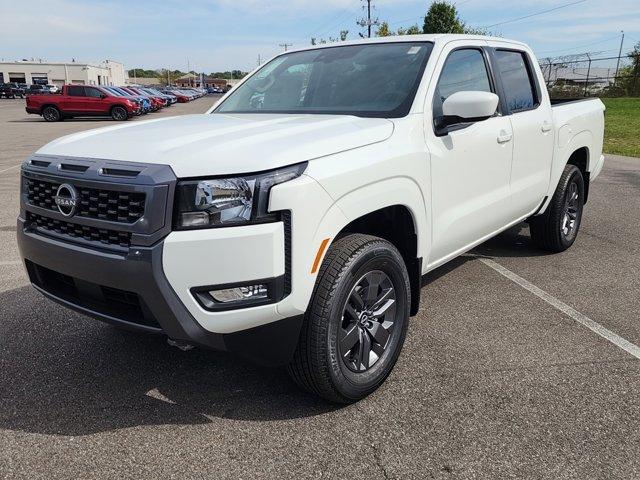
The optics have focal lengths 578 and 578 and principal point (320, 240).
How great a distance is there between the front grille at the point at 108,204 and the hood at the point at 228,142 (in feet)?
0.53

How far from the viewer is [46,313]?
4117 millimetres

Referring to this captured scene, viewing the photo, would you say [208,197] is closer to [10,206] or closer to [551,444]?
[551,444]

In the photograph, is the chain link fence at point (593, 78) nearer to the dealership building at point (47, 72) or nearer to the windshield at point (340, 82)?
the windshield at point (340, 82)

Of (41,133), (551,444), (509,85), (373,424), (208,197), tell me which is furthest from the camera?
(41,133)

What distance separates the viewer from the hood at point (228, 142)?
7.77 feet

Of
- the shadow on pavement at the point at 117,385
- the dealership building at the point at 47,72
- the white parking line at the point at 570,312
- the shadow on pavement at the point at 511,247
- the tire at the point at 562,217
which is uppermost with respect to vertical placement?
the dealership building at the point at 47,72

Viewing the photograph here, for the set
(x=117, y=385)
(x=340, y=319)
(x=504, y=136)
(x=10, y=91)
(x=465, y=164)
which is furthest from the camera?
(x=10, y=91)

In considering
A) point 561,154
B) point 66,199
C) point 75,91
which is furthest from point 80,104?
point 66,199

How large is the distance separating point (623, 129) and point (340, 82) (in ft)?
65.2

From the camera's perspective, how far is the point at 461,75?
3.84m

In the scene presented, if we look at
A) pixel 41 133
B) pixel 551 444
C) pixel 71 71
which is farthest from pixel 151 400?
→ pixel 71 71

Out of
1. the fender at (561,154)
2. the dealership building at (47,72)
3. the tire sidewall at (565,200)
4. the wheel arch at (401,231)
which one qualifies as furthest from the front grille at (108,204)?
the dealership building at (47,72)

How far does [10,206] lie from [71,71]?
100 m

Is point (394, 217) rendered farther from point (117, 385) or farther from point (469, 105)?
point (117, 385)
